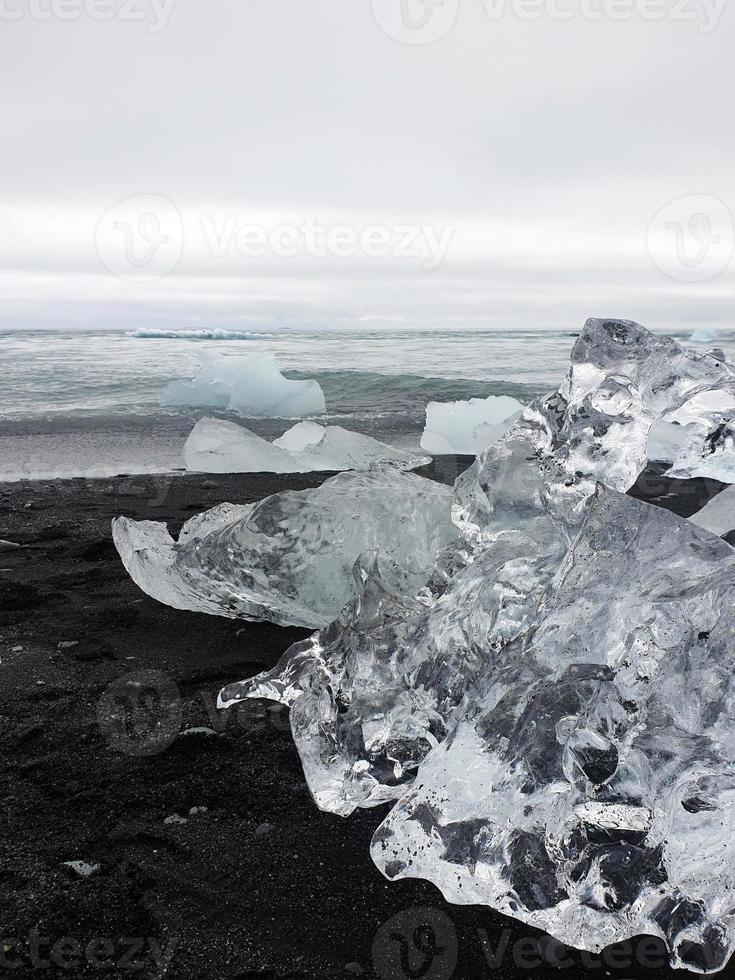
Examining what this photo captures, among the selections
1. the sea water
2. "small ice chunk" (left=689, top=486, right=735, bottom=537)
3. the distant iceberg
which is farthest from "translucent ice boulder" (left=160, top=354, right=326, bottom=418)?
the distant iceberg

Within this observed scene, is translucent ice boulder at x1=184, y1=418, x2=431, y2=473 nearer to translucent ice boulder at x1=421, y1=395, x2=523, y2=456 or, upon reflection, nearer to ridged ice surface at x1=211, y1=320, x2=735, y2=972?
translucent ice boulder at x1=421, y1=395, x2=523, y2=456

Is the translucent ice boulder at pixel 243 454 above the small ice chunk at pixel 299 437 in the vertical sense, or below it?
above

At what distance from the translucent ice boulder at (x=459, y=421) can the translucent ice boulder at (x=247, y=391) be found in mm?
2935

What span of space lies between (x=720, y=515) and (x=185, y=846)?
2.15 meters

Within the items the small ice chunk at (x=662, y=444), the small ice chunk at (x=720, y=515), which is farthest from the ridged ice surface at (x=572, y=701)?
the small ice chunk at (x=662, y=444)

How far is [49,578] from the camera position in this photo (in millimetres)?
3086

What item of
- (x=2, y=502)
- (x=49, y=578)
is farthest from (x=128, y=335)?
(x=49, y=578)

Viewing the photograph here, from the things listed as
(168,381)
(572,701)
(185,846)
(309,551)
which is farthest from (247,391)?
(572,701)

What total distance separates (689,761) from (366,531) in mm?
A: 1344

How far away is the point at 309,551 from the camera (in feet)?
8.19

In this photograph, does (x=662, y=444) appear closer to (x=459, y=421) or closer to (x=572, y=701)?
(x=459, y=421)

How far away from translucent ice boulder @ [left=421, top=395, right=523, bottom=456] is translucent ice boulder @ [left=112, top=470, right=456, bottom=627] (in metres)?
5.07

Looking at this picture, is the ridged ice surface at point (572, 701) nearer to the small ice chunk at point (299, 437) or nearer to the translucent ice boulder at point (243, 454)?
the translucent ice boulder at point (243, 454)

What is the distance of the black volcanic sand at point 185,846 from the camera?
129 centimetres
